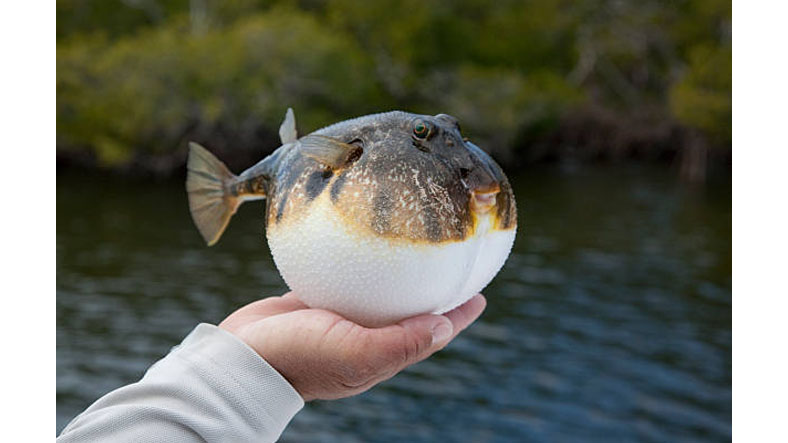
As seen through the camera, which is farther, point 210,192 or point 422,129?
point 210,192

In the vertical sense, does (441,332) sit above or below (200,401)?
above

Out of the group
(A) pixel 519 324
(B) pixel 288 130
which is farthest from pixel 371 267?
(A) pixel 519 324

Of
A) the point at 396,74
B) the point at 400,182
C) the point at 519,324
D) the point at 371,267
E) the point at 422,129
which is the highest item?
the point at 396,74

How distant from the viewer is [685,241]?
17.5m

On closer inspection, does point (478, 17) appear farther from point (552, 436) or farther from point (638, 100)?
point (552, 436)

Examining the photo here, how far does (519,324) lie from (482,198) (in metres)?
11.0

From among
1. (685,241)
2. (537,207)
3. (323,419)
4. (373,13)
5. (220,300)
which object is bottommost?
(323,419)

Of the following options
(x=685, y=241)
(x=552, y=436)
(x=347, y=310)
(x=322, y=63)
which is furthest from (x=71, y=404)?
(x=322, y=63)

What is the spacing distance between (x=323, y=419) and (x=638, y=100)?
28434 millimetres

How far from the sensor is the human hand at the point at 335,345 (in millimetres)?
1598

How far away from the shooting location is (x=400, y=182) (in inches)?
64.3

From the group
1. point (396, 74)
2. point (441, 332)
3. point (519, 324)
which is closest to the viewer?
point (441, 332)

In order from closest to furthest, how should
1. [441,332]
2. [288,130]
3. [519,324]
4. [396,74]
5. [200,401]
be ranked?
[200,401] → [441,332] → [288,130] → [519,324] → [396,74]

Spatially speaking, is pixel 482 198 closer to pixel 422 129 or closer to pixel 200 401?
pixel 422 129
